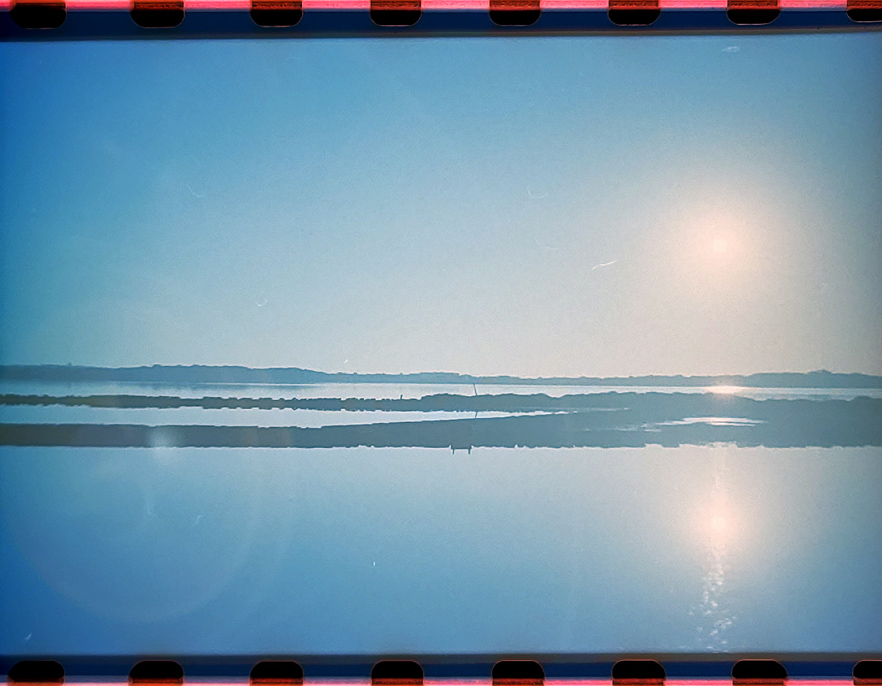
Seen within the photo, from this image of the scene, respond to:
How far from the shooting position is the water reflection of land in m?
1.04

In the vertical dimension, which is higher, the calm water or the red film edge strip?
the red film edge strip

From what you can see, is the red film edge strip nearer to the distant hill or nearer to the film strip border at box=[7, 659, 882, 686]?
the distant hill

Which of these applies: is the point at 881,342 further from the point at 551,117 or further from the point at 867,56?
the point at 551,117

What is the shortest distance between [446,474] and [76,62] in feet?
3.24

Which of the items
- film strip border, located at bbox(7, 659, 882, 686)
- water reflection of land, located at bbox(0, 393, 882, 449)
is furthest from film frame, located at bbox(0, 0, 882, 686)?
water reflection of land, located at bbox(0, 393, 882, 449)

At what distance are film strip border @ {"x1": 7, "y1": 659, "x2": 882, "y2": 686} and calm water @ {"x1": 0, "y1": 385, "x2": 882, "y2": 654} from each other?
0.03 m

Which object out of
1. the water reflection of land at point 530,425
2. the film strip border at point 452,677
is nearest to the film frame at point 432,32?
the film strip border at point 452,677

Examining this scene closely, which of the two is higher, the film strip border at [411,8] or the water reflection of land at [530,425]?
the film strip border at [411,8]

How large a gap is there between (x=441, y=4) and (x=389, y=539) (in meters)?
0.94

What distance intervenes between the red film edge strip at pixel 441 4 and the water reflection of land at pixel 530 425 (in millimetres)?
686

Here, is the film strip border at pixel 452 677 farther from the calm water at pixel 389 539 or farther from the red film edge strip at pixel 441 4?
the red film edge strip at pixel 441 4

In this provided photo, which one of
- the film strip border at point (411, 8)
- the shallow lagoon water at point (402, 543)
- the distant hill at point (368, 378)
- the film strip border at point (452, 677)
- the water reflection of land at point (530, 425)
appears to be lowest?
the film strip border at point (452, 677)

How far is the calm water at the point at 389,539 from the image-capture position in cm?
105

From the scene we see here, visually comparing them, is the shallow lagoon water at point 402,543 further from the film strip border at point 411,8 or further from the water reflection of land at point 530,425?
the film strip border at point 411,8
